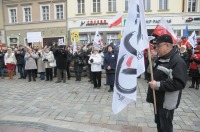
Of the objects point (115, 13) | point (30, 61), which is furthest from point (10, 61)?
point (115, 13)

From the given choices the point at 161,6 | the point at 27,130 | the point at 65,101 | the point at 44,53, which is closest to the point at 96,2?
the point at 161,6

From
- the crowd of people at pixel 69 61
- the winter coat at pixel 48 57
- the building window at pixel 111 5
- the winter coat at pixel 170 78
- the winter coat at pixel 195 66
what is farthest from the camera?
the building window at pixel 111 5

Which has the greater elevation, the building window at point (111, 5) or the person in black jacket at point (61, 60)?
the building window at point (111, 5)

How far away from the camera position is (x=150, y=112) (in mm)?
5918

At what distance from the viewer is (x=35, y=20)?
27.6m

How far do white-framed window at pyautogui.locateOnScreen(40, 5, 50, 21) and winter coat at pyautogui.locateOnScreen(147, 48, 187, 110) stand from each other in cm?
2571

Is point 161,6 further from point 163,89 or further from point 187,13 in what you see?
point 163,89

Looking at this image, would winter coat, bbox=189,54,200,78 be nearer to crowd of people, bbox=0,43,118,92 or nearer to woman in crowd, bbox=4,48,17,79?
crowd of people, bbox=0,43,118,92

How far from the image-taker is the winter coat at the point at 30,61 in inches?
432

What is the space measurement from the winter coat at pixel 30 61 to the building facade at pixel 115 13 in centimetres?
1438

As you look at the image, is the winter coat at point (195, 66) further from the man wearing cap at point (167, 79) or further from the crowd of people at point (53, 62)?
the man wearing cap at point (167, 79)

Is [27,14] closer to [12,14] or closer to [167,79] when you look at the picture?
[12,14]

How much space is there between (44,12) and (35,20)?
5.07ft

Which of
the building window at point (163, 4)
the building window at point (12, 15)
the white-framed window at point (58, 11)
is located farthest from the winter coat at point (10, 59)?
the building window at point (12, 15)
